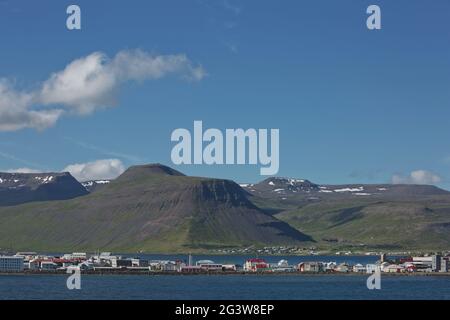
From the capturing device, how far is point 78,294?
464ft

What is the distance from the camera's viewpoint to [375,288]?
169 meters

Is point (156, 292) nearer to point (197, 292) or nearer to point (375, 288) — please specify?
point (197, 292)
